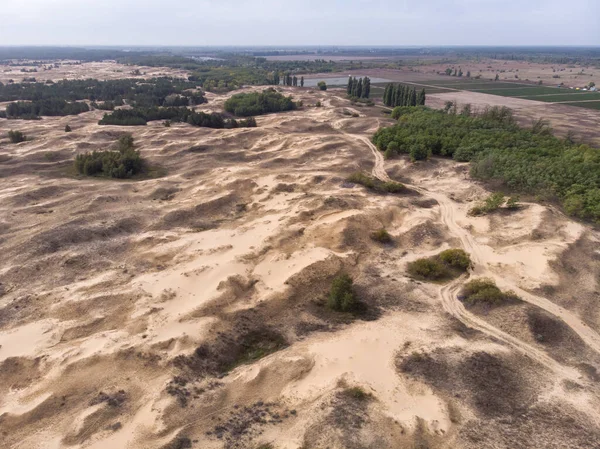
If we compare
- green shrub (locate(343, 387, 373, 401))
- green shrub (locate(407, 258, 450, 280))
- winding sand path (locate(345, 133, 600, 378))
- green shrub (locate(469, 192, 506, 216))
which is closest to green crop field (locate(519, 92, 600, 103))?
green shrub (locate(469, 192, 506, 216))

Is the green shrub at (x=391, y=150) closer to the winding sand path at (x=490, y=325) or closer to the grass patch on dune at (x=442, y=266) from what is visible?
the winding sand path at (x=490, y=325)

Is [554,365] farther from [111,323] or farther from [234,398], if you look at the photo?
[111,323]

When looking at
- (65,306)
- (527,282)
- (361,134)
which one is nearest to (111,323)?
(65,306)

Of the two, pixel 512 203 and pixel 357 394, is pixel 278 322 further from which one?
pixel 512 203

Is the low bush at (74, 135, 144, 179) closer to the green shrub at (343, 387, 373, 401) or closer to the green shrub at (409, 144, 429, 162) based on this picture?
the green shrub at (409, 144, 429, 162)

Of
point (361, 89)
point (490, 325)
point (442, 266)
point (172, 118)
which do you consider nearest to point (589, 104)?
point (361, 89)
